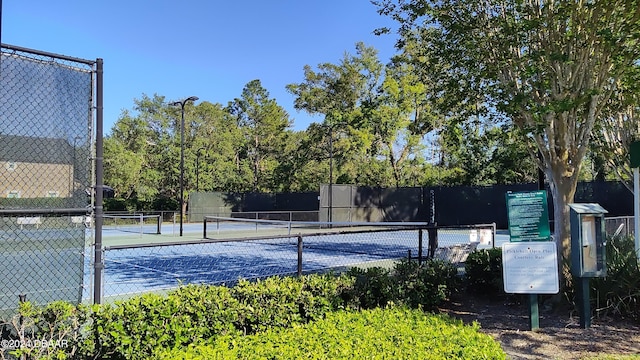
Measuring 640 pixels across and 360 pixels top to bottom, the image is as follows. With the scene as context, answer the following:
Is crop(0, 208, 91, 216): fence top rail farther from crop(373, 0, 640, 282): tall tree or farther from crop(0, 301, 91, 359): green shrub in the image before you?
crop(373, 0, 640, 282): tall tree

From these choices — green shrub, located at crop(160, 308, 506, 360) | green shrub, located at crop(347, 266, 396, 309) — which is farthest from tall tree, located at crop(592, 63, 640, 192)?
green shrub, located at crop(160, 308, 506, 360)

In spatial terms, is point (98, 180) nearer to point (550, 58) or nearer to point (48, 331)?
point (48, 331)

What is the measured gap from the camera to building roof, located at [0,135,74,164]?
3.94 m

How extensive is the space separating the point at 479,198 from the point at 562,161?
20098 millimetres

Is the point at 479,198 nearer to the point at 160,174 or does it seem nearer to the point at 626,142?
the point at 626,142

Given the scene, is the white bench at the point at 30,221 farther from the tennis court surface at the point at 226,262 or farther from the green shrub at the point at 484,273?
the green shrub at the point at 484,273

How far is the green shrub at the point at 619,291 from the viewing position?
20.5ft

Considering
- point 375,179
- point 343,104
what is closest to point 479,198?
point 375,179

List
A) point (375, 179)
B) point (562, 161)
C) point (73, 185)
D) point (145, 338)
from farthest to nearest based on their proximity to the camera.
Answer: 1. point (375, 179)
2. point (562, 161)
3. point (73, 185)
4. point (145, 338)

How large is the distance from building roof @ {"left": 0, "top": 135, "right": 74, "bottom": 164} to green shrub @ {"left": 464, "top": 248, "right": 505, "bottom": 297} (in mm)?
6206

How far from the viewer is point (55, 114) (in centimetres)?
Answer: 422

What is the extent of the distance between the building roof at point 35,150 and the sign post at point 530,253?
5.17 metres

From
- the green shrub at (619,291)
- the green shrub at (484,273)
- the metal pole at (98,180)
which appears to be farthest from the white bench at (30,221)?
the green shrub at (619,291)

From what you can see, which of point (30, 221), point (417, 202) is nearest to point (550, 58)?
point (30, 221)
